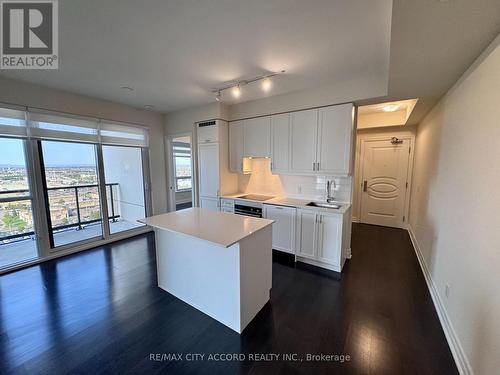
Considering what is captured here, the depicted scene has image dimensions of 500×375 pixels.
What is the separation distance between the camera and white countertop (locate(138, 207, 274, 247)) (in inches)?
69.4

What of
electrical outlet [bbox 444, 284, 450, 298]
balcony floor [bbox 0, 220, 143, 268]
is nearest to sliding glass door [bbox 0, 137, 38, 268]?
balcony floor [bbox 0, 220, 143, 268]

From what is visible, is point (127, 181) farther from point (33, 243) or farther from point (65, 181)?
point (33, 243)

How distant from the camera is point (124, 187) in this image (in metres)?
4.48

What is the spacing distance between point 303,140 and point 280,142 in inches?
16.0

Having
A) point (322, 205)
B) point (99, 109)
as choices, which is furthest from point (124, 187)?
point (322, 205)

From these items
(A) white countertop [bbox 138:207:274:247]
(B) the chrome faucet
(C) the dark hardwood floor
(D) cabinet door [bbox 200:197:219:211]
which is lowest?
(C) the dark hardwood floor

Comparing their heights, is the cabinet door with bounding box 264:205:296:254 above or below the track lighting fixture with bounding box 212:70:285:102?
below

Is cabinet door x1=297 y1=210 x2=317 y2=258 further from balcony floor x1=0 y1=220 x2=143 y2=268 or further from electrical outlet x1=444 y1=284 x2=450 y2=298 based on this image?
balcony floor x1=0 y1=220 x2=143 y2=268

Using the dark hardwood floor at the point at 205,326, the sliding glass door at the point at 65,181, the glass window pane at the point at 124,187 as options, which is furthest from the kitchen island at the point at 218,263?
the glass window pane at the point at 124,187

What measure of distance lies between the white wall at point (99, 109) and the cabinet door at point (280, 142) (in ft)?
8.94

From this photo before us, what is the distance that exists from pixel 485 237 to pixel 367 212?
3.98 metres

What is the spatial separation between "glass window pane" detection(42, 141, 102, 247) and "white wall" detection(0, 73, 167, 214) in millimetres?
602

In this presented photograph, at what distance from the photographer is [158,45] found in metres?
2.04

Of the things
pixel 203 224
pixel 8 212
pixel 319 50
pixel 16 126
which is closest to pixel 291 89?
pixel 319 50
